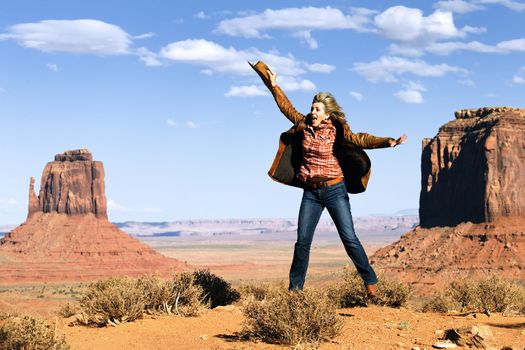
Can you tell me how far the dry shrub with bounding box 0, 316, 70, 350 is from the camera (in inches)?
294

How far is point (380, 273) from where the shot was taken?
1320cm

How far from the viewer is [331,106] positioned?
28.1 ft

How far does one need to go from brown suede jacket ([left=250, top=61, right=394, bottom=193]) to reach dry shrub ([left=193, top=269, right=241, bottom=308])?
12.9 feet

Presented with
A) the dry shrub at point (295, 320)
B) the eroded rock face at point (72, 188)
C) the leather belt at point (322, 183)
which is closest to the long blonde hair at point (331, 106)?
the leather belt at point (322, 183)

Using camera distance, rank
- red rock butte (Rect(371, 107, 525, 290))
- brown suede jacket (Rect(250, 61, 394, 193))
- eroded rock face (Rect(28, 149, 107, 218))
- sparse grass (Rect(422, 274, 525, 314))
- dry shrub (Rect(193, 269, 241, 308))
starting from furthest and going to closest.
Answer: eroded rock face (Rect(28, 149, 107, 218)) < red rock butte (Rect(371, 107, 525, 290)) < sparse grass (Rect(422, 274, 525, 314)) < dry shrub (Rect(193, 269, 241, 308)) < brown suede jacket (Rect(250, 61, 394, 193))

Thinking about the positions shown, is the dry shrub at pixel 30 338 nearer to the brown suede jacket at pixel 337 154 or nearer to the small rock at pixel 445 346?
the brown suede jacket at pixel 337 154

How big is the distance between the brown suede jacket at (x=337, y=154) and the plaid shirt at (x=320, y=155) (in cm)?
12

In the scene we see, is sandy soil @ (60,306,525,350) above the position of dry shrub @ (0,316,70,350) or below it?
below

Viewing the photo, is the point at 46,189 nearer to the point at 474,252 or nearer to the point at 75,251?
the point at 75,251

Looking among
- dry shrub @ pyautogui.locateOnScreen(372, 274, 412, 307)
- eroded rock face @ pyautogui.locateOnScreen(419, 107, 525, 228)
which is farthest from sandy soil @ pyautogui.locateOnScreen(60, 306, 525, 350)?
eroded rock face @ pyautogui.locateOnScreen(419, 107, 525, 228)

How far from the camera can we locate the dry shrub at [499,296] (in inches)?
489

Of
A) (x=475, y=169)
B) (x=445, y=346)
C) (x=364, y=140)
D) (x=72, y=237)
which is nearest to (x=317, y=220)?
(x=364, y=140)

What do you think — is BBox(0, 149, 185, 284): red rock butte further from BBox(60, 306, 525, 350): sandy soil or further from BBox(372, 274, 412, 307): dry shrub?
BBox(60, 306, 525, 350): sandy soil

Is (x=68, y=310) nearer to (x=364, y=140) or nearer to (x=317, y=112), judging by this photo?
(x=317, y=112)
